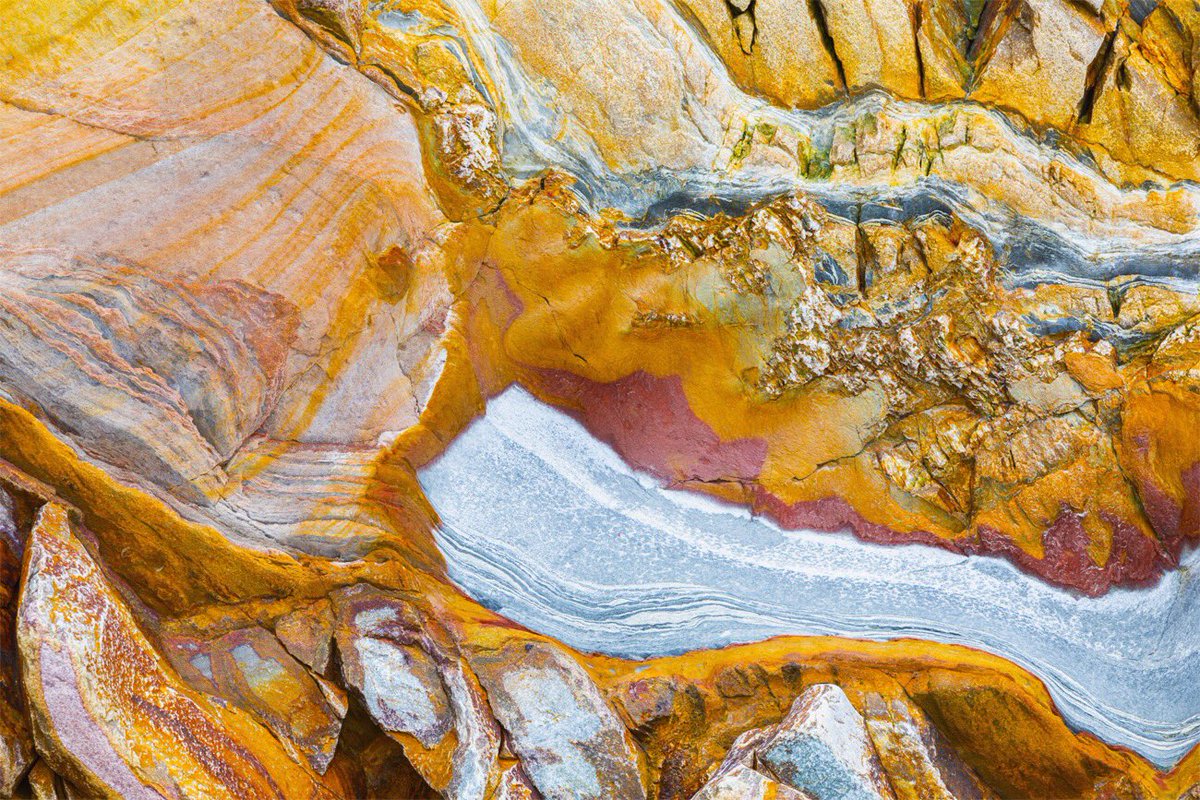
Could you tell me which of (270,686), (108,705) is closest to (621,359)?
(270,686)

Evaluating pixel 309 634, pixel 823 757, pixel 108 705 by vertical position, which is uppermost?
pixel 108 705

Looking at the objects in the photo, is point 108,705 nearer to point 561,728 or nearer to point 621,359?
point 561,728

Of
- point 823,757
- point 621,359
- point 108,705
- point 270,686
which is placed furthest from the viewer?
point 621,359

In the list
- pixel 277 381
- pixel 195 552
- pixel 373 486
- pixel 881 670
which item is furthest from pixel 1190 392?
pixel 195 552

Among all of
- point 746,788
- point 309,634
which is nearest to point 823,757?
point 746,788

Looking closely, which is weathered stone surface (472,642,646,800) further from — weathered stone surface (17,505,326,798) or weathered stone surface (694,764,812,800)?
weathered stone surface (17,505,326,798)

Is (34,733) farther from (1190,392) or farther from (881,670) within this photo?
(1190,392)

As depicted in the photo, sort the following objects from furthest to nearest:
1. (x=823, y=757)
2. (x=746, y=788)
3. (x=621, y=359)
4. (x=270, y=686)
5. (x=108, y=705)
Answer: (x=621, y=359), (x=270, y=686), (x=823, y=757), (x=746, y=788), (x=108, y=705)

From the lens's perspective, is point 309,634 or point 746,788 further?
point 309,634

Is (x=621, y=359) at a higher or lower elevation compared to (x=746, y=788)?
higher

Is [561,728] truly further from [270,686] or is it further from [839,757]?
[270,686]
